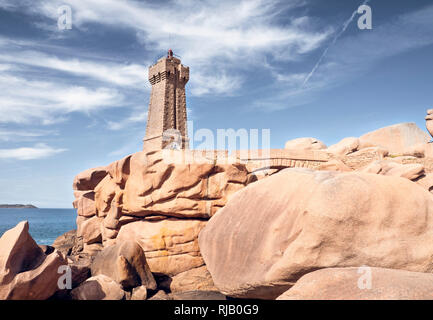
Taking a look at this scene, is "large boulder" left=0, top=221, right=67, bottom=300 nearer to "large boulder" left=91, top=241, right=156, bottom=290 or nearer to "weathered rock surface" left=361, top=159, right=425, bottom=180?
"large boulder" left=91, top=241, right=156, bottom=290

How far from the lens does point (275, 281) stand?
3.88 meters

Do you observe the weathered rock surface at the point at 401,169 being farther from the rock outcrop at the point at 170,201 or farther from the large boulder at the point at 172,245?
the large boulder at the point at 172,245

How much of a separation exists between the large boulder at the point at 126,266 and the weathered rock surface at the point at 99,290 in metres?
0.20

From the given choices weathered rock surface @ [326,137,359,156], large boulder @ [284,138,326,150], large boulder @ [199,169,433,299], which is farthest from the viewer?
large boulder @ [284,138,326,150]

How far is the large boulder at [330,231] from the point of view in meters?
3.67

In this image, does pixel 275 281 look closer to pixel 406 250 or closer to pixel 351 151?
pixel 406 250

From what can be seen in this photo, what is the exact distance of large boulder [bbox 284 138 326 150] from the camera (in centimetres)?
1688

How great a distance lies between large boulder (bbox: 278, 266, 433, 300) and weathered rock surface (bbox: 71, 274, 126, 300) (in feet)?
15.4

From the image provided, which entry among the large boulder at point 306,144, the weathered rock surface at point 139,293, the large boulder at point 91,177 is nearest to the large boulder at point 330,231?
the weathered rock surface at point 139,293

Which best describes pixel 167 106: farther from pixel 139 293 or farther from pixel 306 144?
pixel 139 293

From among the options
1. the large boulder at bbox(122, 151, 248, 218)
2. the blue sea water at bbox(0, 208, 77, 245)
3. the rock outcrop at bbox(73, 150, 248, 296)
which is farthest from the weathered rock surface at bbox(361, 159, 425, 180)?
the blue sea water at bbox(0, 208, 77, 245)

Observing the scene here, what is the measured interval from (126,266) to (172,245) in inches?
55.1

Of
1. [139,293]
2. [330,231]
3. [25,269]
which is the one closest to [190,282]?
[139,293]
